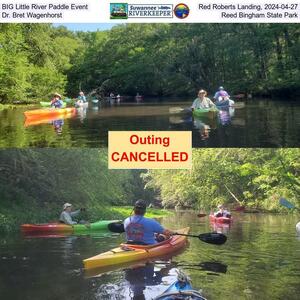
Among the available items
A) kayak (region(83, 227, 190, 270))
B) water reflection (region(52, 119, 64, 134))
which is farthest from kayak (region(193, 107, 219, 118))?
water reflection (region(52, 119, 64, 134))

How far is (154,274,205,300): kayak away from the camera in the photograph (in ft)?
9.82

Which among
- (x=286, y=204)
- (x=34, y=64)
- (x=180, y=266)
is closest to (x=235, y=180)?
(x=286, y=204)

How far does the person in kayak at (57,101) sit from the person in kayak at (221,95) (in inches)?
43.7

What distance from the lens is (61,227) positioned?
395cm

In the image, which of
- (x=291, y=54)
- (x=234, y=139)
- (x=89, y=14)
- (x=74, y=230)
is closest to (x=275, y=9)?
(x=291, y=54)

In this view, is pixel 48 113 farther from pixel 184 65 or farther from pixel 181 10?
pixel 181 10

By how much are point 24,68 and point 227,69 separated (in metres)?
1.45

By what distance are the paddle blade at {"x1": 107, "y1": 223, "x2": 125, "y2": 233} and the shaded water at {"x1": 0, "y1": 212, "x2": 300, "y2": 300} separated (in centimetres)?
5

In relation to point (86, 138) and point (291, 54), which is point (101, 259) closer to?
point (86, 138)

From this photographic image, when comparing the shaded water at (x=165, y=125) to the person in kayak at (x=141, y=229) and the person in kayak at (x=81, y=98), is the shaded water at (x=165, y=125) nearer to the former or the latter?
the person in kayak at (x=81, y=98)

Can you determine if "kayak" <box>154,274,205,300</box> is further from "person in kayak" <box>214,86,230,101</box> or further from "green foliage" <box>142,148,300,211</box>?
"person in kayak" <box>214,86,230,101</box>

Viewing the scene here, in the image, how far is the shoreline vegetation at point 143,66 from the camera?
3918 mm

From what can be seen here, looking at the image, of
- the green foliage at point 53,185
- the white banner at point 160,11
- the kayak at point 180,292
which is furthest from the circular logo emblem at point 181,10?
the kayak at point 180,292

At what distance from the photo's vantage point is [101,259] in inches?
138
